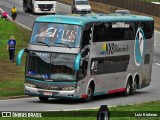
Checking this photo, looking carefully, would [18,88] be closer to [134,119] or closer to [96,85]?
[96,85]

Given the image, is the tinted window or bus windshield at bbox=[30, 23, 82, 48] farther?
the tinted window

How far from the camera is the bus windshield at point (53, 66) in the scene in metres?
28.1

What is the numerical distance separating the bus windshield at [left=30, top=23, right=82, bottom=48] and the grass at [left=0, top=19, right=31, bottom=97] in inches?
182

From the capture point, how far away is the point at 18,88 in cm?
3466

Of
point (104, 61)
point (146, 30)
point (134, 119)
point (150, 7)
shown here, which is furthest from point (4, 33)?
point (134, 119)

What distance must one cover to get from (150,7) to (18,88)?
42620 mm

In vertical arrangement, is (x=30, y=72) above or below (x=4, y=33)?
above

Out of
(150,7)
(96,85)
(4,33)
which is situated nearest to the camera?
(96,85)

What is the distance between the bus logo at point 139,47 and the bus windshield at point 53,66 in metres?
6.58

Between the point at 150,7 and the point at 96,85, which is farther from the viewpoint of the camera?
the point at 150,7

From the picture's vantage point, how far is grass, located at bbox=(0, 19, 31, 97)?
3419 cm

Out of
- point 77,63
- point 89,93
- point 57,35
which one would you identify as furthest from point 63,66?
point 89,93

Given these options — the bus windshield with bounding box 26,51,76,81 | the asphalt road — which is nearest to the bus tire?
the asphalt road

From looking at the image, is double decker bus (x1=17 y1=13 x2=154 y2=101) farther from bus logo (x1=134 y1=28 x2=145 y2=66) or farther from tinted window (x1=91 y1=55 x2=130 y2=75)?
bus logo (x1=134 y1=28 x2=145 y2=66)
